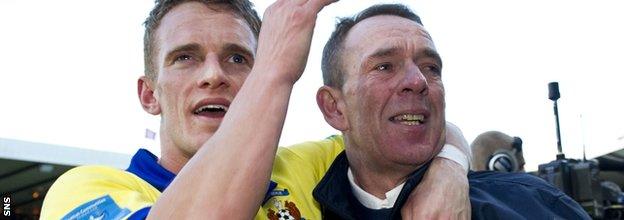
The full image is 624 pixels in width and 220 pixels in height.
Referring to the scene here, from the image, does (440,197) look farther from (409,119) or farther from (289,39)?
(289,39)

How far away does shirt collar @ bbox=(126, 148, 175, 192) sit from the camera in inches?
81.4

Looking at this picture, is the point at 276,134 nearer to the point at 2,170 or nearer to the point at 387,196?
the point at 387,196

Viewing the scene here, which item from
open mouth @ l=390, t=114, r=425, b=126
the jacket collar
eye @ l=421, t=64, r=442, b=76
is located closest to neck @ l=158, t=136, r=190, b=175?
the jacket collar

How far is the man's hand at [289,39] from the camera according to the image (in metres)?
1.55

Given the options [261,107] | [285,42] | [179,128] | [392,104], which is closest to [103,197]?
[179,128]

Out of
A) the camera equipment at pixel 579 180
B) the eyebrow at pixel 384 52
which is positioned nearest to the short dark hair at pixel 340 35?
the eyebrow at pixel 384 52

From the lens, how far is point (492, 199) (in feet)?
7.19

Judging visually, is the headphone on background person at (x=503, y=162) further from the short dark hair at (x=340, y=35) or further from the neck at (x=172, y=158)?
the neck at (x=172, y=158)

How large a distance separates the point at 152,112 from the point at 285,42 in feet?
3.22

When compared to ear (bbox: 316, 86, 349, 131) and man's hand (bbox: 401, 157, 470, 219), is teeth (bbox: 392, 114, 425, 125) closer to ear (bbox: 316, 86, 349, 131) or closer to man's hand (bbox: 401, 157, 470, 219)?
man's hand (bbox: 401, 157, 470, 219)

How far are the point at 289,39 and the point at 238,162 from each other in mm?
349

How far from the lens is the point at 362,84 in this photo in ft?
8.16

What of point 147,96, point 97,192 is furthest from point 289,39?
point 147,96

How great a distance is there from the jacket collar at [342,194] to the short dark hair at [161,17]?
653 mm
